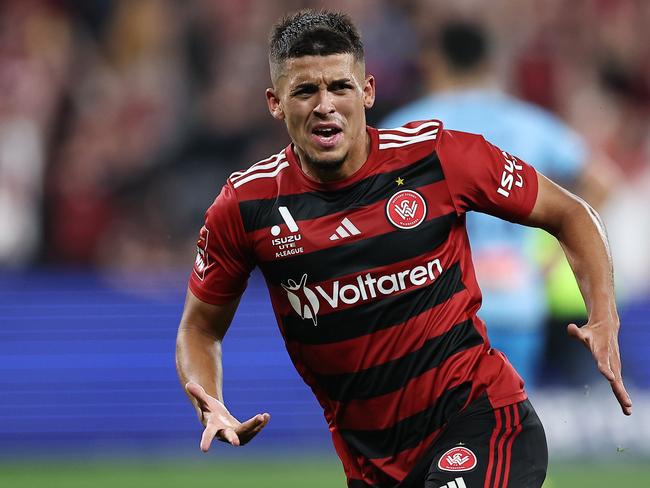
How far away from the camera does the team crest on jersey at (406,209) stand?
485cm

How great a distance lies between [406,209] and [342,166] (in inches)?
11.0

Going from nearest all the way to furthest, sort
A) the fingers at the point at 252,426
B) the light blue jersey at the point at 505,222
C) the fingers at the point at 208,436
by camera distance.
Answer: the fingers at the point at 252,426, the fingers at the point at 208,436, the light blue jersey at the point at 505,222

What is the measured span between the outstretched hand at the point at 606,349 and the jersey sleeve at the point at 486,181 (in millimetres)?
513

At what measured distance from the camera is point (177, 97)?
38.5 ft

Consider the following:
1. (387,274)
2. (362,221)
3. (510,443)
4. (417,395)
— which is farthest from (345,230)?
(510,443)

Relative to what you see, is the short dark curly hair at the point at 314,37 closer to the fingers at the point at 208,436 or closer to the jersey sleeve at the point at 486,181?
the jersey sleeve at the point at 486,181

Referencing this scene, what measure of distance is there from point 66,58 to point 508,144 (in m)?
5.18

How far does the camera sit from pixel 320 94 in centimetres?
480

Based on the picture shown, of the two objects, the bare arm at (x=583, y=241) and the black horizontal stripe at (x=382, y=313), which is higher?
the bare arm at (x=583, y=241)

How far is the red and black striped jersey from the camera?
15.8ft

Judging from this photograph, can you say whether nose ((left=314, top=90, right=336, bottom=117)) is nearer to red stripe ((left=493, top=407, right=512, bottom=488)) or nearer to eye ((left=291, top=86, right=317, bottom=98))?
eye ((left=291, top=86, right=317, bottom=98))

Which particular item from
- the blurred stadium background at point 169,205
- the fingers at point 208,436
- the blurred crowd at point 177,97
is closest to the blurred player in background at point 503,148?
the blurred stadium background at point 169,205

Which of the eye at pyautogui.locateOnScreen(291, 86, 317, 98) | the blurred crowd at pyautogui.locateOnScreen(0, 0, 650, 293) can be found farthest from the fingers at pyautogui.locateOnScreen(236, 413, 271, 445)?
the blurred crowd at pyautogui.locateOnScreen(0, 0, 650, 293)

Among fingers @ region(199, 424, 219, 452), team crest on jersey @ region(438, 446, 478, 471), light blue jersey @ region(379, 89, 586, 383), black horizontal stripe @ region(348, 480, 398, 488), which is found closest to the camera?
fingers @ region(199, 424, 219, 452)
